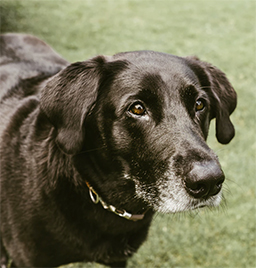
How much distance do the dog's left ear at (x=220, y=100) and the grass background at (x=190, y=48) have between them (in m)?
0.41

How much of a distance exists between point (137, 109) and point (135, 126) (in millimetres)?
108

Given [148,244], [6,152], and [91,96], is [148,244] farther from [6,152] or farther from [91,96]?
[91,96]

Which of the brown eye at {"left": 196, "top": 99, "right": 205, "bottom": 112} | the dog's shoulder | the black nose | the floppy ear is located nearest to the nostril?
the black nose

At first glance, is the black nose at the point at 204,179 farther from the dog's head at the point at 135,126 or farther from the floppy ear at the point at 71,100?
the floppy ear at the point at 71,100

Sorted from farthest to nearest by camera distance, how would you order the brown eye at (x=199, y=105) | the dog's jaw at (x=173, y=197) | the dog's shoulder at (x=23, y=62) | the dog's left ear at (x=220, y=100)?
the dog's shoulder at (x=23, y=62) < the dog's left ear at (x=220, y=100) < the brown eye at (x=199, y=105) < the dog's jaw at (x=173, y=197)

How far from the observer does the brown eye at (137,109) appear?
240cm

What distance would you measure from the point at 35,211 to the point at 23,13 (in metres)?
8.35

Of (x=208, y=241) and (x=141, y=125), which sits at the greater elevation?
(x=141, y=125)

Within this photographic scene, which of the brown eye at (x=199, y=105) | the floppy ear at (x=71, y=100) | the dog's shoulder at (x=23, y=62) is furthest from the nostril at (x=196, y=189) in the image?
the dog's shoulder at (x=23, y=62)

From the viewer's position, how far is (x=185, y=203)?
2.30 meters

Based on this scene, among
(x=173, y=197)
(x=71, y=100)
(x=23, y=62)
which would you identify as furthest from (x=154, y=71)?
(x=23, y=62)

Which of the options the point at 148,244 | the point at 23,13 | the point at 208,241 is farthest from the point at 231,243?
the point at 23,13

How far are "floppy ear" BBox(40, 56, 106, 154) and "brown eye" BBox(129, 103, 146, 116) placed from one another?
27 centimetres

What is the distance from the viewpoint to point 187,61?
283cm
